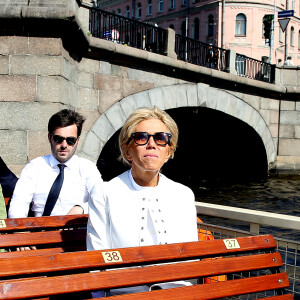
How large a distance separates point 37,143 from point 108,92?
2.97m

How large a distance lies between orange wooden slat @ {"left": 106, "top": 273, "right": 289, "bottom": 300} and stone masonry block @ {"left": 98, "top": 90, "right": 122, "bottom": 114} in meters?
7.48

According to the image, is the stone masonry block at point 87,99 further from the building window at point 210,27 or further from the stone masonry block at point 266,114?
the building window at point 210,27

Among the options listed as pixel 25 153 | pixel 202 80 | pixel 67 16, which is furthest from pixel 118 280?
→ pixel 202 80

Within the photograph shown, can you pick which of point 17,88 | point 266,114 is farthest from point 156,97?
point 266,114

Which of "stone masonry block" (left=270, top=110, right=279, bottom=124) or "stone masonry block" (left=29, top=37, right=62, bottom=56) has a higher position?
"stone masonry block" (left=29, top=37, right=62, bottom=56)

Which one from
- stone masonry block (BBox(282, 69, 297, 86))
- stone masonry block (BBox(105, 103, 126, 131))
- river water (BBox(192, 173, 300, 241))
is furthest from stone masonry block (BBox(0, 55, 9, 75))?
stone masonry block (BBox(282, 69, 297, 86))

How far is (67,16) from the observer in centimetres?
686

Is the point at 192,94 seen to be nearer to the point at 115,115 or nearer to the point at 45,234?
the point at 115,115

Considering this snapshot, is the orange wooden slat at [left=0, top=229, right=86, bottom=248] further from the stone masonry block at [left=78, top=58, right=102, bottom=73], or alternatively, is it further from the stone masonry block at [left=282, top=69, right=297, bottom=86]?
the stone masonry block at [left=282, top=69, right=297, bottom=86]

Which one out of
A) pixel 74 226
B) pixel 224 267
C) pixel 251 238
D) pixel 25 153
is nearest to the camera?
pixel 224 267

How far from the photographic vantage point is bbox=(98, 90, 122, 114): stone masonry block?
9305 millimetres

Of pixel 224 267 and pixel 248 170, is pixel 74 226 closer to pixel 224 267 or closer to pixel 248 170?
pixel 224 267

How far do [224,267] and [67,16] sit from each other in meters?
5.55

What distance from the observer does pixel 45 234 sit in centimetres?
243
